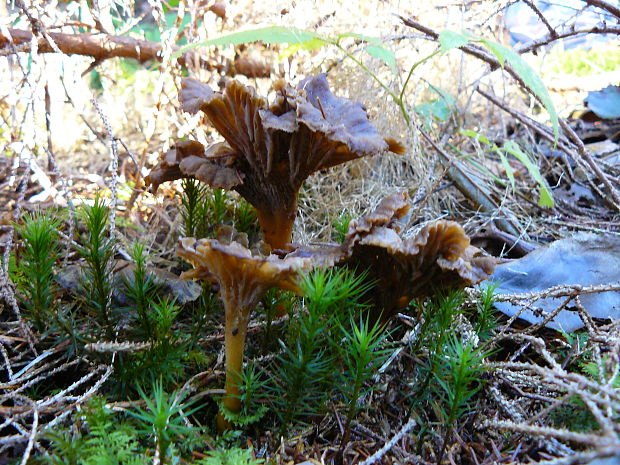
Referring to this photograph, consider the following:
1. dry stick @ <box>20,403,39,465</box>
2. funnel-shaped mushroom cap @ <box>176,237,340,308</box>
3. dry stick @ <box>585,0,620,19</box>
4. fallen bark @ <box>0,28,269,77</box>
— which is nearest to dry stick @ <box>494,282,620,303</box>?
funnel-shaped mushroom cap @ <box>176,237,340,308</box>

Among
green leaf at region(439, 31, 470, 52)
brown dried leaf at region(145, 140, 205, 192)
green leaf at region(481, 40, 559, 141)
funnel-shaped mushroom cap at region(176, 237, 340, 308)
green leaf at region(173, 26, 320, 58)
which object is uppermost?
green leaf at region(173, 26, 320, 58)

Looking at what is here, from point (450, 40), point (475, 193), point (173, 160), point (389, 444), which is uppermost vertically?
point (450, 40)

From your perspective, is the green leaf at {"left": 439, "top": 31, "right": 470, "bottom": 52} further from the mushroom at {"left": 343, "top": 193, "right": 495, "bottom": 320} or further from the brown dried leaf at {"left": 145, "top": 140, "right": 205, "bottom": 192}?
the brown dried leaf at {"left": 145, "top": 140, "right": 205, "bottom": 192}

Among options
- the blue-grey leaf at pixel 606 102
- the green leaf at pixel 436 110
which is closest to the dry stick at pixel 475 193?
the green leaf at pixel 436 110

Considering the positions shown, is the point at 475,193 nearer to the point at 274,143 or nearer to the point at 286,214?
the point at 286,214

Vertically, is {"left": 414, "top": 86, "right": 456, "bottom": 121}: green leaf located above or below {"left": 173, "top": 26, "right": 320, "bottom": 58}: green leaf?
below

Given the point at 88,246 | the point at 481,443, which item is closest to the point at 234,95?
the point at 88,246

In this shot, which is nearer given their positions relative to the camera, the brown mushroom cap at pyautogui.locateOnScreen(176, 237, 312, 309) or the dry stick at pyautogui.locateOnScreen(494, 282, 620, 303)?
the brown mushroom cap at pyautogui.locateOnScreen(176, 237, 312, 309)

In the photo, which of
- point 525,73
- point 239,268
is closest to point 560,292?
point 525,73
